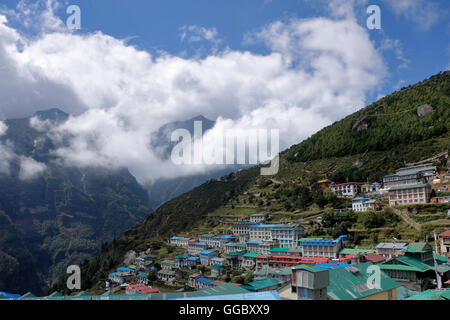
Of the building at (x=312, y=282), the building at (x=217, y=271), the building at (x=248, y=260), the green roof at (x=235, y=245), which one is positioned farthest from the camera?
the green roof at (x=235, y=245)

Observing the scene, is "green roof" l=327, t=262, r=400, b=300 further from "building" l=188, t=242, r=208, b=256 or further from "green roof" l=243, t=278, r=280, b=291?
"building" l=188, t=242, r=208, b=256

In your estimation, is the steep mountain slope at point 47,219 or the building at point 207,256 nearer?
the building at point 207,256

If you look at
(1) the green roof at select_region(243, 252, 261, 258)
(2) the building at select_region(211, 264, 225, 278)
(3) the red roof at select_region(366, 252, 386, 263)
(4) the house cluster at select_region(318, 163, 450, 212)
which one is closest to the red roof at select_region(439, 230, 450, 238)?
(3) the red roof at select_region(366, 252, 386, 263)

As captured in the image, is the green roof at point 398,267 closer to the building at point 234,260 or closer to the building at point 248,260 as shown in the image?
the building at point 248,260

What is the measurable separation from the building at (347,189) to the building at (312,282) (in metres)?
42.9

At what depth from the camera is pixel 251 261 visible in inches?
1777

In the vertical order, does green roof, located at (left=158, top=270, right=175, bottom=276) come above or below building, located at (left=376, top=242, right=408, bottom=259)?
below

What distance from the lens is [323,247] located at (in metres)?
38.9

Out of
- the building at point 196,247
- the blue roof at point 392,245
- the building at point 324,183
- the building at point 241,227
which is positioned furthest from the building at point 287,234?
the building at point 324,183

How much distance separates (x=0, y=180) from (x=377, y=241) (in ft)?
603

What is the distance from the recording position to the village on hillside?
17703 millimetres

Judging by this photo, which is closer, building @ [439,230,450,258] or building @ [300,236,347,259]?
building @ [439,230,450,258]

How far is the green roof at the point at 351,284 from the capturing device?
16284 mm

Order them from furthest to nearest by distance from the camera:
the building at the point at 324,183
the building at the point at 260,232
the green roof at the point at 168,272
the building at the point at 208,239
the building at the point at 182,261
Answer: the building at the point at 324,183
the building at the point at 208,239
the building at the point at 182,261
the building at the point at 260,232
the green roof at the point at 168,272
